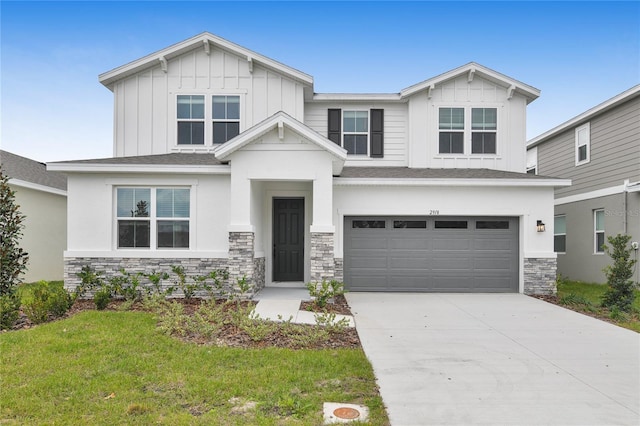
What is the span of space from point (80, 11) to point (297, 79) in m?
6.19

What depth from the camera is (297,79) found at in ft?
38.8

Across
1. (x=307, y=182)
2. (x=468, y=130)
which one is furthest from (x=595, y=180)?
(x=307, y=182)

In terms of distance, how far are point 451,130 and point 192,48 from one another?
332 inches

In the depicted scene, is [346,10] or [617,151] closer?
[346,10]

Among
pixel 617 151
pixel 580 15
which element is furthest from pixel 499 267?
pixel 580 15

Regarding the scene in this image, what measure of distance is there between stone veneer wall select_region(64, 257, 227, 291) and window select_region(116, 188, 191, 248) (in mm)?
383

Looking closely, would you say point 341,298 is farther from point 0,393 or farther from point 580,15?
point 580,15

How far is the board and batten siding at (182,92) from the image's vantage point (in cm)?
1171

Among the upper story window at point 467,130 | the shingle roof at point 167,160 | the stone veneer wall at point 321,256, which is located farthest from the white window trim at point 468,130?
the shingle roof at point 167,160

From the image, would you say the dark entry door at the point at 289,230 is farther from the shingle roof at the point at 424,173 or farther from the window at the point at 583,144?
the window at the point at 583,144

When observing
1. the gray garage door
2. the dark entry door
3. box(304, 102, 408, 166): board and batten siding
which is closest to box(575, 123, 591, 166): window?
the gray garage door

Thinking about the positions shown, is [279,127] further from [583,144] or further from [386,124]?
[583,144]

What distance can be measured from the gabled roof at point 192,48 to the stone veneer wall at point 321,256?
Result: 17.5 feet

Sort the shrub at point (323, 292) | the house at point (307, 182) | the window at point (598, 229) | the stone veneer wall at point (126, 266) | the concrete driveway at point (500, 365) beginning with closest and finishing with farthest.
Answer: the concrete driveway at point (500, 365), the shrub at point (323, 292), the house at point (307, 182), the stone veneer wall at point (126, 266), the window at point (598, 229)
